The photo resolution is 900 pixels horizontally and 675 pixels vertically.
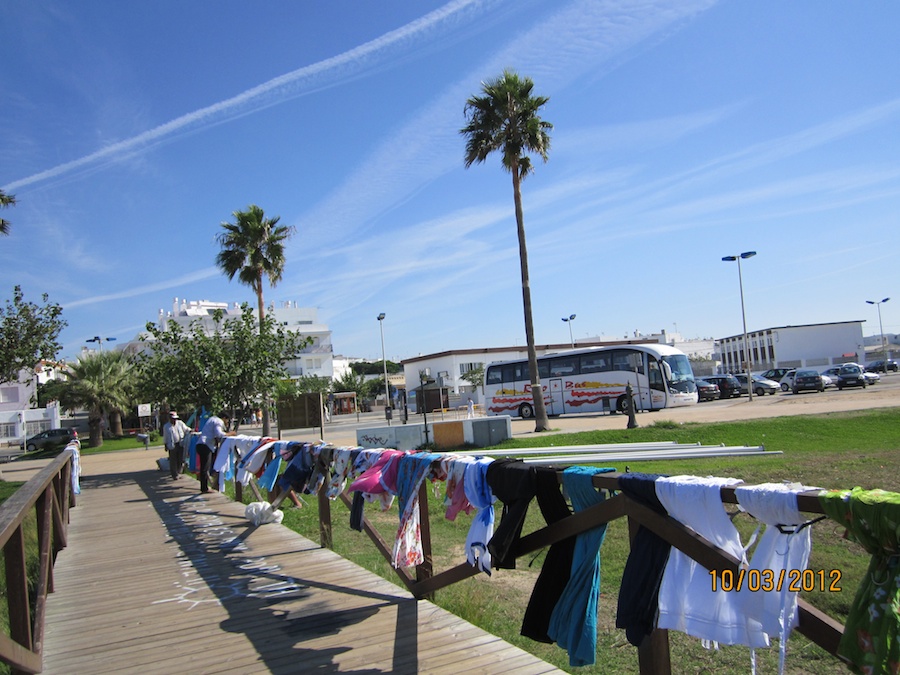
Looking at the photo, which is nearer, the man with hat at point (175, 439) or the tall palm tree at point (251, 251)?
the man with hat at point (175, 439)

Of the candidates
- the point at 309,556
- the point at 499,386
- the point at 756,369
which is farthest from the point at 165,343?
the point at 756,369

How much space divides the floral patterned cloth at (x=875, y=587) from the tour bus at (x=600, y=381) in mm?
30092

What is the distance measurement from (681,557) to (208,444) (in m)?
10.6

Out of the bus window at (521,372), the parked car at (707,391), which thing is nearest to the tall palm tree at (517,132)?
the bus window at (521,372)

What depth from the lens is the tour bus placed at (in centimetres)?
3381

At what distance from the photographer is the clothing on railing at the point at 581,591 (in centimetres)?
348

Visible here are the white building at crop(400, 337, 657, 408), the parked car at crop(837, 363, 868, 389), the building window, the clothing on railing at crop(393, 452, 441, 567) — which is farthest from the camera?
the white building at crop(400, 337, 657, 408)

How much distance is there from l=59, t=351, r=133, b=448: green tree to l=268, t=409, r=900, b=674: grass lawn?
33932 millimetres

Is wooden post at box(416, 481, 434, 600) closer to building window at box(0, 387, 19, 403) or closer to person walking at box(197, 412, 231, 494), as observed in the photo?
person walking at box(197, 412, 231, 494)

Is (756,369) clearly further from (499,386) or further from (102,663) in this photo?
(102,663)

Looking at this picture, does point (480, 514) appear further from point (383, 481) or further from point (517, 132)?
point (517, 132)
